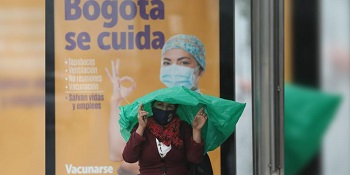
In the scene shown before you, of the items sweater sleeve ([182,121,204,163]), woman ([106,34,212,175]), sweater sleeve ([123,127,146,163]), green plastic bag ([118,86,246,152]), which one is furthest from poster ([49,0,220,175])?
sweater sleeve ([123,127,146,163])

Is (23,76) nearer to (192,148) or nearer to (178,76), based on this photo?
(178,76)

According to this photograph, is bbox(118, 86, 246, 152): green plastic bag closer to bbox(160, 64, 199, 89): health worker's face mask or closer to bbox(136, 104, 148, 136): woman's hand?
bbox(136, 104, 148, 136): woman's hand

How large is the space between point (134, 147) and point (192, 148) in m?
0.38

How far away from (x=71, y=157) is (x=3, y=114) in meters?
0.61

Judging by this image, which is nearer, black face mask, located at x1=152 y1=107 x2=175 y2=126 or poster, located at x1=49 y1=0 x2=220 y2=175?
black face mask, located at x1=152 y1=107 x2=175 y2=126

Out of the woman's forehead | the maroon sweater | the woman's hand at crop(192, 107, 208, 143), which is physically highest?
the woman's forehead

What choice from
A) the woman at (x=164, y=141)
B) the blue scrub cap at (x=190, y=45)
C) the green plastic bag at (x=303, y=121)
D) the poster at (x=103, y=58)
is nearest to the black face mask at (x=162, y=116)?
the woman at (x=164, y=141)

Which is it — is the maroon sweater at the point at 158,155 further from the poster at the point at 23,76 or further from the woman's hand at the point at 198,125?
the poster at the point at 23,76

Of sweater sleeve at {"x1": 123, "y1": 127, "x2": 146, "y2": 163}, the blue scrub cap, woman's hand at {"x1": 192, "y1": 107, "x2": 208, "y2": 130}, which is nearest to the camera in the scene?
sweater sleeve at {"x1": 123, "y1": 127, "x2": 146, "y2": 163}

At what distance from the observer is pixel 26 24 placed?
→ 14.5 feet

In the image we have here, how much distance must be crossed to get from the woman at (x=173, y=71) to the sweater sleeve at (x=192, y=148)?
0.54 metres

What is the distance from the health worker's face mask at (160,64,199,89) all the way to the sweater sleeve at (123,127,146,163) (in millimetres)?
647

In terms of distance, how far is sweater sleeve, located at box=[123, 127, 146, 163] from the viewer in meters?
3.80

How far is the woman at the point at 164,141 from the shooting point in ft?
12.6
